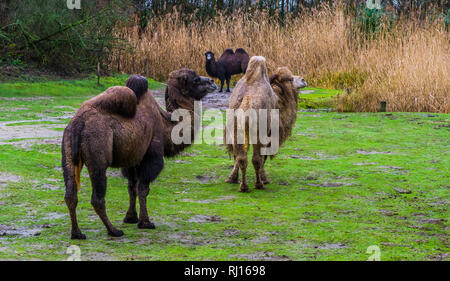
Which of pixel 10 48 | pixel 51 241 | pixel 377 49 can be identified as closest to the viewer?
pixel 51 241

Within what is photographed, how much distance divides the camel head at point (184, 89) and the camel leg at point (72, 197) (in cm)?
196

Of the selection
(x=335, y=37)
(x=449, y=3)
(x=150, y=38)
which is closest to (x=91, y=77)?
(x=150, y=38)

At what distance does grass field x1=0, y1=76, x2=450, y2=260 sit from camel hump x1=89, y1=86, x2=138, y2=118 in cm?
100

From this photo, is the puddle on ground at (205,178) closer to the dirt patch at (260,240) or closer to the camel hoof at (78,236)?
the dirt patch at (260,240)

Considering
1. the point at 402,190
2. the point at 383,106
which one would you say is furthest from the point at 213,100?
the point at 402,190

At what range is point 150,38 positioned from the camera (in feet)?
71.9

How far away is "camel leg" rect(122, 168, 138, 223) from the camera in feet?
19.3

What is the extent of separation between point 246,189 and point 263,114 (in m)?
0.87

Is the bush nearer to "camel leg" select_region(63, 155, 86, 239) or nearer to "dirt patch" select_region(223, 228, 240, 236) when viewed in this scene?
"camel leg" select_region(63, 155, 86, 239)

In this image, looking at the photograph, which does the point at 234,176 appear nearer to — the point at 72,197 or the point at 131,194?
the point at 131,194

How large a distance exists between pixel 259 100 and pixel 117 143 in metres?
2.44

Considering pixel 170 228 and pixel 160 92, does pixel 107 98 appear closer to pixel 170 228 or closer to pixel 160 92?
pixel 170 228

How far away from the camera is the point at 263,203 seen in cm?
671

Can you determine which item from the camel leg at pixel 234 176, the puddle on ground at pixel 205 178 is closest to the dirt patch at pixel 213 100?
the puddle on ground at pixel 205 178
